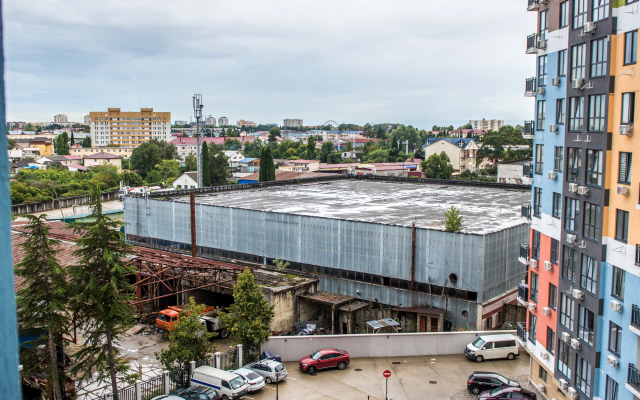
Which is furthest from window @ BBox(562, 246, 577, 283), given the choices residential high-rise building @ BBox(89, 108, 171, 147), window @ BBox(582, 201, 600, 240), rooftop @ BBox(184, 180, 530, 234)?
residential high-rise building @ BBox(89, 108, 171, 147)

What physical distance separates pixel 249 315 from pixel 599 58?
1752 cm

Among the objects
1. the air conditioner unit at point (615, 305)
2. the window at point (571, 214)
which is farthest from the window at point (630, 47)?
the air conditioner unit at point (615, 305)

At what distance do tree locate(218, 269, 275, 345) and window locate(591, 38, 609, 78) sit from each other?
54.6 ft

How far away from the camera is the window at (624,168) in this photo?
1591 cm

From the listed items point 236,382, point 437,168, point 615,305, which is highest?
point 437,168

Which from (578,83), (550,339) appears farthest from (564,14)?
(550,339)

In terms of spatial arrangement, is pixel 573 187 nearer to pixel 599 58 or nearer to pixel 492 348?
pixel 599 58

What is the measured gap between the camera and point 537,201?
21.4 metres

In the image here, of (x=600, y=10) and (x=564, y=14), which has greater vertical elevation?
(x=564, y=14)

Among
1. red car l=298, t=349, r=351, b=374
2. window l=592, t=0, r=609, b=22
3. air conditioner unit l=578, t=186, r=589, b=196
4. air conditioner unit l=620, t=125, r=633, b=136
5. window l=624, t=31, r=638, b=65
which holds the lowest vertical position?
red car l=298, t=349, r=351, b=374

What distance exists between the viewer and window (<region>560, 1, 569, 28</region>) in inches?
741

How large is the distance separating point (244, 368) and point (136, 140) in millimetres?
180440

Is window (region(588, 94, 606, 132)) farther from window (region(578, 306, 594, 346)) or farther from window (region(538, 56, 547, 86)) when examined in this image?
window (region(578, 306, 594, 346))

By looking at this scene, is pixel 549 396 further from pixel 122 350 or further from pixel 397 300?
pixel 122 350
